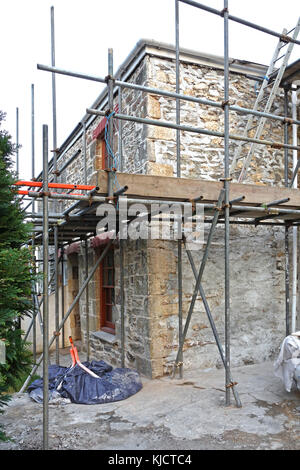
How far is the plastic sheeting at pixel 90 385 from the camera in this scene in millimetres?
4512

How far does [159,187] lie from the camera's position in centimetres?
397

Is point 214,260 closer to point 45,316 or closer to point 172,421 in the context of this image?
point 172,421

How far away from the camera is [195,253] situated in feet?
18.4

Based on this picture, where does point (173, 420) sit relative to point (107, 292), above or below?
below

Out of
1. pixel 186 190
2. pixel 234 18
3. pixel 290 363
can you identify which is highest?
pixel 234 18

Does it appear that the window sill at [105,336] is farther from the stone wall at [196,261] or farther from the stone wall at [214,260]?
the stone wall at [214,260]

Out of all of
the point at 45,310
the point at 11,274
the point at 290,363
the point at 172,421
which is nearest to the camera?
the point at 11,274

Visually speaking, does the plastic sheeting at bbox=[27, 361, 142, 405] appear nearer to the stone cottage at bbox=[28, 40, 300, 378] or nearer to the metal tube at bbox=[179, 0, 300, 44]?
the stone cottage at bbox=[28, 40, 300, 378]

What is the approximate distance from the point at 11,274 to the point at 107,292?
4.43 m

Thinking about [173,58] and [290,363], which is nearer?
[290,363]

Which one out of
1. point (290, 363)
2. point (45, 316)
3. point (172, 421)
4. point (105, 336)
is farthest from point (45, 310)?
point (105, 336)

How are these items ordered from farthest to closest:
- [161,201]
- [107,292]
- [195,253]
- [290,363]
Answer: [107,292] → [195,253] → [290,363] → [161,201]
